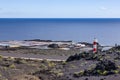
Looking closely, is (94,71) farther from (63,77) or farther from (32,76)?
(32,76)


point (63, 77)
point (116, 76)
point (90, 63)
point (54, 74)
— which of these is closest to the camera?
point (116, 76)

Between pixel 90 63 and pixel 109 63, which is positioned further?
pixel 90 63

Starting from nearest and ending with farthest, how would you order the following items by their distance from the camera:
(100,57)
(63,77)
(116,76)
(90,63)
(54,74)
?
(116,76) < (63,77) < (54,74) < (90,63) < (100,57)

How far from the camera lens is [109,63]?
58.7ft

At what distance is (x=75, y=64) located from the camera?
21.1m

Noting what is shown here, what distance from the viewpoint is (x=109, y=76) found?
16.1 metres

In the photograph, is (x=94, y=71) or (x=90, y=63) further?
(x=90, y=63)

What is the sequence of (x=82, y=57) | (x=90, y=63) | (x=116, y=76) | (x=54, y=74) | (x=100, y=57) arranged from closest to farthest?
(x=116, y=76) < (x=54, y=74) < (x=90, y=63) < (x=100, y=57) < (x=82, y=57)

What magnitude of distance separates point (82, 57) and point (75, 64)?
9.62ft

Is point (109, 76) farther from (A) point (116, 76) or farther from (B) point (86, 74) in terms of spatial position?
(B) point (86, 74)

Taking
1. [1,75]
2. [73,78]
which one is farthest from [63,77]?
[1,75]

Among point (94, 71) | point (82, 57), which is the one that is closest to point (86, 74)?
point (94, 71)

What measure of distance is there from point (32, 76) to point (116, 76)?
4.21m

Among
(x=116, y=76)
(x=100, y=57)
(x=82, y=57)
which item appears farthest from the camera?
(x=82, y=57)
